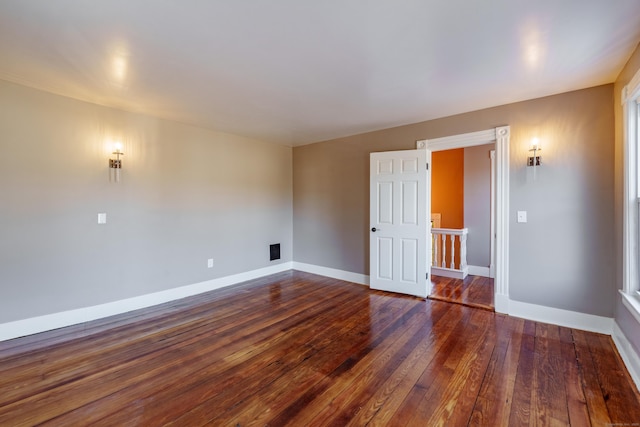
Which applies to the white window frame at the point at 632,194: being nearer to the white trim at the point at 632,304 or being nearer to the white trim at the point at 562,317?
the white trim at the point at 632,304

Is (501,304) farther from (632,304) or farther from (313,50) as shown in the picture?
(313,50)

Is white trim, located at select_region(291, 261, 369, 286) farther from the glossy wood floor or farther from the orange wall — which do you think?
the orange wall

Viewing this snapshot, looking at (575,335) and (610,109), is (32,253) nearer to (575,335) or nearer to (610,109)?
(575,335)

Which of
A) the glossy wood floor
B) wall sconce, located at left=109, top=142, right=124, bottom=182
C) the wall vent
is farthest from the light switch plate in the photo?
wall sconce, located at left=109, top=142, right=124, bottom=182

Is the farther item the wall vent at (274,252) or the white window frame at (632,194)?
the wall vent at (274,252)

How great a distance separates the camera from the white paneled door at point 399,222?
12.7 feet

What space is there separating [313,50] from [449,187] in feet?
15.7

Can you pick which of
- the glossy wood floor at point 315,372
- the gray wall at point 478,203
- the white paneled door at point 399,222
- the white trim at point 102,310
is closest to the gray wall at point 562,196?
the glossy wood floor at point 315,372

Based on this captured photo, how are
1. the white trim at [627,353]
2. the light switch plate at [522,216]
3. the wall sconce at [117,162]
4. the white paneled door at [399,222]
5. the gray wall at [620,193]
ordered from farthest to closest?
the white paneled door at [399,222] < the wall sconce at [117,162] < the light switch plate at [522,216] < the gray wall at [620,193] < the white trim at [627,353]

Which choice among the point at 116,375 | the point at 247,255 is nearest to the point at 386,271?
the point at 247,255

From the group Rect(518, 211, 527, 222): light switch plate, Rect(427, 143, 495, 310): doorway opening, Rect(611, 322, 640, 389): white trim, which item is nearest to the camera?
Rect(611, 322, 640, 389): white trim

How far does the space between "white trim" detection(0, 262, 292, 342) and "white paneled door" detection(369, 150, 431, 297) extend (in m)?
2.35

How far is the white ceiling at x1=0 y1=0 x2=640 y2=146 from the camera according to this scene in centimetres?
172

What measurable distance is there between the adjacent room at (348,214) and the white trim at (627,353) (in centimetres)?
2
